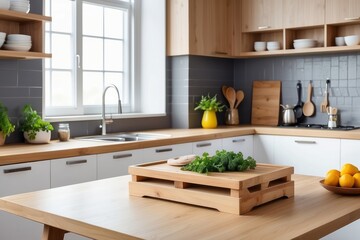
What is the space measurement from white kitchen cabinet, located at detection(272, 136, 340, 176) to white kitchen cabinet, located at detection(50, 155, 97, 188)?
79.2 inches

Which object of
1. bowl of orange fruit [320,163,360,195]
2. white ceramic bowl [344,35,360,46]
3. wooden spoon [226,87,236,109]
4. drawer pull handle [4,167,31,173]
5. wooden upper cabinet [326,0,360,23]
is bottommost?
drawer pull handle [4,167,31,173]

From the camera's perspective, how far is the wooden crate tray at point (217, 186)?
1.71m

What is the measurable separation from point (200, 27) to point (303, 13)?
3.30 ft

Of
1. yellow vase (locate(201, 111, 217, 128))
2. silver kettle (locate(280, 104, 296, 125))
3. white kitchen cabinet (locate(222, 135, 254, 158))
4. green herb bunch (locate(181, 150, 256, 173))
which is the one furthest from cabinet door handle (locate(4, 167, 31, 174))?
silver kettle (locate(280, 104, 296, 125))

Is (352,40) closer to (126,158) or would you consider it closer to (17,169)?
(126,158)

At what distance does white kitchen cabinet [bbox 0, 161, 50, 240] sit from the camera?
9.76 feet

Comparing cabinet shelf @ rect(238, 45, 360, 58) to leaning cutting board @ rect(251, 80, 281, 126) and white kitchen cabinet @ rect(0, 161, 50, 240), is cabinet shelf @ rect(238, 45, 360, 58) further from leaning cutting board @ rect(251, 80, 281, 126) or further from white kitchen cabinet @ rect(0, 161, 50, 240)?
white kitchen cabinet @ rect(0, 161, 50, 240)

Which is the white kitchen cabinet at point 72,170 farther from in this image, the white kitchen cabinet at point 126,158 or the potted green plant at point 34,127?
the potted green plant at point 34,127

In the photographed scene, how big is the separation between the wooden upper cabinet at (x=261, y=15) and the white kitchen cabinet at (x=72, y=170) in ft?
8.35

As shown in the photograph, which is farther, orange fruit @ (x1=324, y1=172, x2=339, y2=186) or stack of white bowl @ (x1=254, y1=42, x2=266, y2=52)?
stack of white bowl @ (x1=254, y1=42, x2=266, y2=52)

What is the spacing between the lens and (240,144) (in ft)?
15.8

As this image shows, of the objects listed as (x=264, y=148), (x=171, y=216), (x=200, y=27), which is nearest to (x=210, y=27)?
(x=200, y=27)

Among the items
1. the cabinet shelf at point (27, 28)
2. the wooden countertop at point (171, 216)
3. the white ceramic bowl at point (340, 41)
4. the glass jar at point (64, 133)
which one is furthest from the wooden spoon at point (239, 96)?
the wooden countertop at point (171, 216)

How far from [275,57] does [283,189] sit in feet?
12.3
